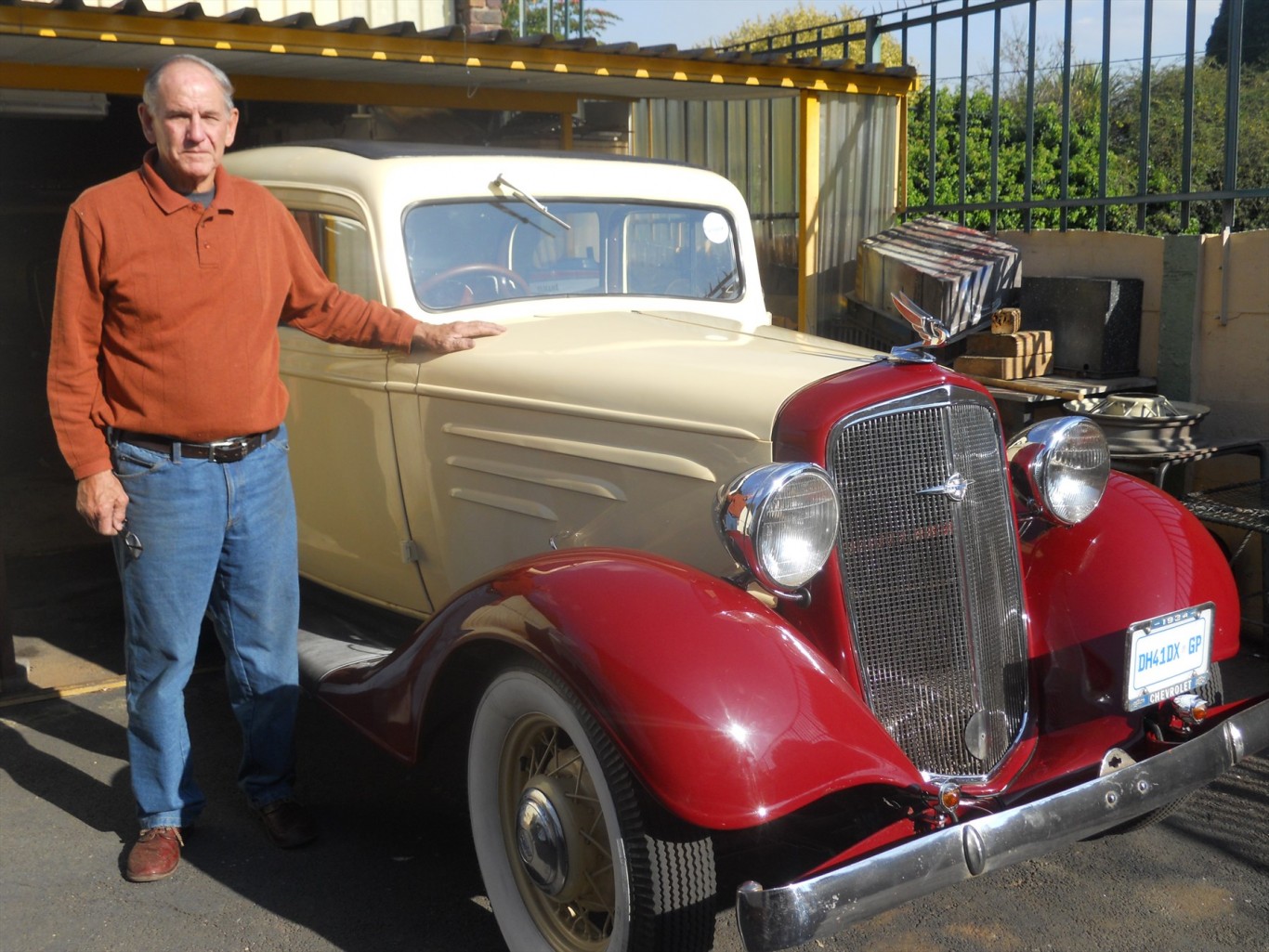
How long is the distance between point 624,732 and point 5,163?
8.84 metres

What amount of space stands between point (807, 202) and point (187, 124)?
4.79 m

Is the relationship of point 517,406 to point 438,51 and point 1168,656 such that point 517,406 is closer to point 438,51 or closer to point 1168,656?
point 1168,656

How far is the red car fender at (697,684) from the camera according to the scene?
6.75 feet

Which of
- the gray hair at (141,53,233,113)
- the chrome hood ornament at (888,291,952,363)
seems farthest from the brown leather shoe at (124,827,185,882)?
the chrome hood ornament at (888,291,952,363)

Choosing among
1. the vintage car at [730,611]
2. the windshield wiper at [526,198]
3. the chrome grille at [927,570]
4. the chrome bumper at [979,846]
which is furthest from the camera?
the windshield wiper at [526,198]

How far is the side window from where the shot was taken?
3500mm

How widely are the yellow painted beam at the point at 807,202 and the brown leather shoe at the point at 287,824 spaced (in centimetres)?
457

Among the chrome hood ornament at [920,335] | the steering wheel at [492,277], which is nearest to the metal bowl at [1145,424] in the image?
the chrome hood ornament at [920,335]

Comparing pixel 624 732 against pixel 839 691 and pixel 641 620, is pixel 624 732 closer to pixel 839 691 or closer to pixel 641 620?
pixel 641 620

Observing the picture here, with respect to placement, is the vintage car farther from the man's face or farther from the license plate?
the man's face

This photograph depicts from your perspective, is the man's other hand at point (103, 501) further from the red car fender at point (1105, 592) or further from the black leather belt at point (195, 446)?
the red car fender at point (1105, 592)

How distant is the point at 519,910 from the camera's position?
8.39ft

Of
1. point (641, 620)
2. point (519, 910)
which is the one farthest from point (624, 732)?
point (519, 910)

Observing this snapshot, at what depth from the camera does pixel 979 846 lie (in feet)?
6.91
